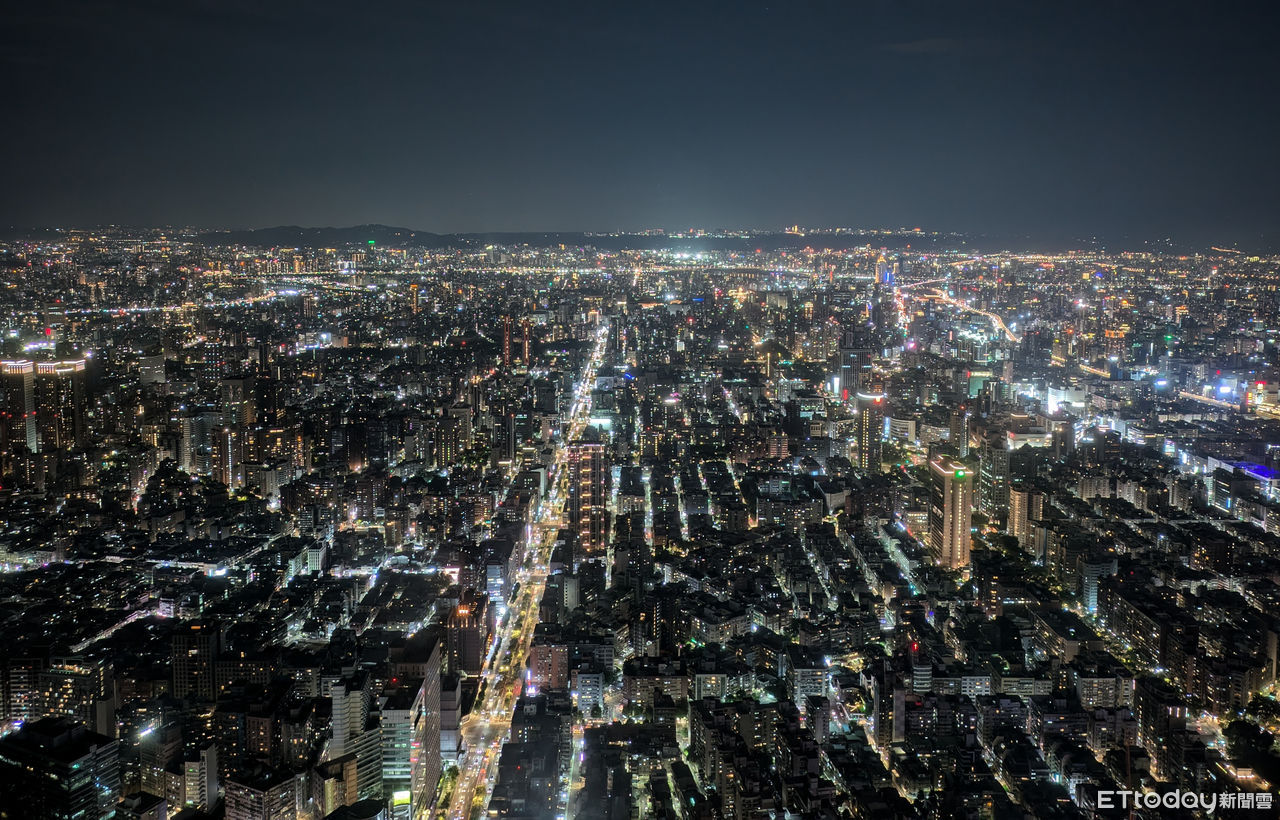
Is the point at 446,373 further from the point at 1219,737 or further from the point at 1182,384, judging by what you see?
the point at 1219,737

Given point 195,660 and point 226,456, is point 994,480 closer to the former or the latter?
point 195,660

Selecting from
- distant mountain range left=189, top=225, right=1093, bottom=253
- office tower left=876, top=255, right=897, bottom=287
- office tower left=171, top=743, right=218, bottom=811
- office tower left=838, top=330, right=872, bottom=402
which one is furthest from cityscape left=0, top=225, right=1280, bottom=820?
office tower left=876, top=255, right=897, bottom=287

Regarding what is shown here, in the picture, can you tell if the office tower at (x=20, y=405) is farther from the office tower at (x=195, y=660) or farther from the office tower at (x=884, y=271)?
the office tower at (x=884, y=271)

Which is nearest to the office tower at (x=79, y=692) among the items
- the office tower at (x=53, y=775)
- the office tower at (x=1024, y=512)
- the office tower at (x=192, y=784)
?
the office tower at (x=192, y=784)

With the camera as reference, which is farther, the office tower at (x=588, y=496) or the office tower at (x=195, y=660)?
the office tower at (x=588, y=496)

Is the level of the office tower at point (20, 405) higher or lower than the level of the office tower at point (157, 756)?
higher

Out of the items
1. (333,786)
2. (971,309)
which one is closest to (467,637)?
(333,786)
